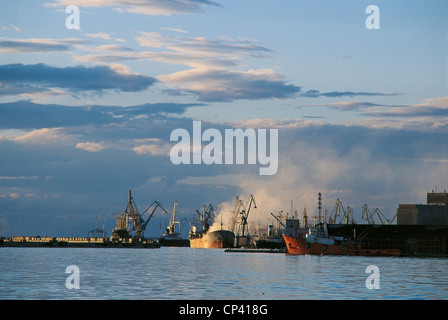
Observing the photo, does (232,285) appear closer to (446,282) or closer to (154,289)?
(154,289)

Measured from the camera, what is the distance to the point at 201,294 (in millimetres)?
70875
